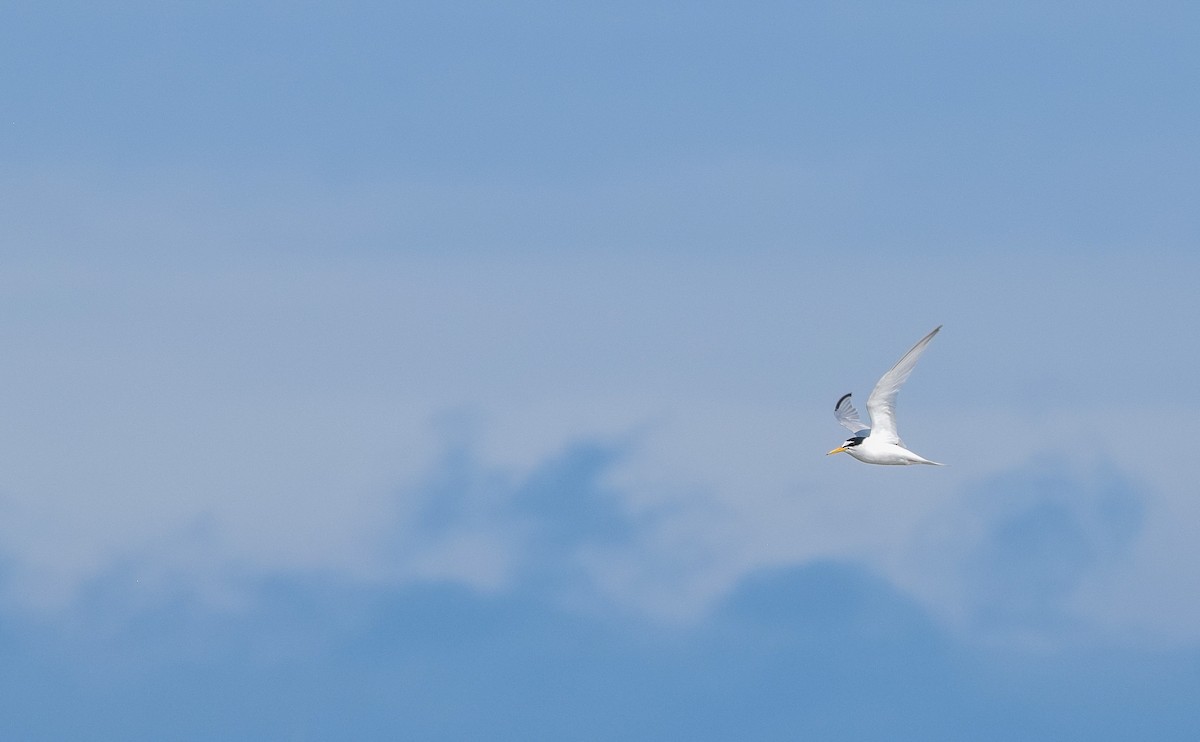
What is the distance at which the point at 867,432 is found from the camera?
71.8 m

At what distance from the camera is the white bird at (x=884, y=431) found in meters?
69.6

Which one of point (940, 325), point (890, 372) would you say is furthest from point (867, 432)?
Result: point (940, 325)

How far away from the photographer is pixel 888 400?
231ft

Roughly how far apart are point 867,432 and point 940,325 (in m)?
8.20

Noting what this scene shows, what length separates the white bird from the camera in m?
69.6

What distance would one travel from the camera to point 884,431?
7088 cm

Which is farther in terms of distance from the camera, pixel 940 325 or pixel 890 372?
pixel 890 372

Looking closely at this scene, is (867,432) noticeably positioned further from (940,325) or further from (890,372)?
(940,325)

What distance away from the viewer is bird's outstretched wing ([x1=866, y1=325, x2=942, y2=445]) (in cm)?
6947

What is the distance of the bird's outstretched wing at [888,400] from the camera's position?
69.5 meters

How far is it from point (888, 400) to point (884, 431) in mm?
1435

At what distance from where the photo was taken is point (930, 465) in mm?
68125

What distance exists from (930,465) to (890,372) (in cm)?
434

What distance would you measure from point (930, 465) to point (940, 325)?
21.1 feet
